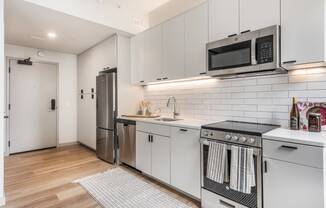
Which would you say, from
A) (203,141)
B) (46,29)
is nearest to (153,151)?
(203,141)

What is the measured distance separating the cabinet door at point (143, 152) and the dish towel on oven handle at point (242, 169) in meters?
1.34

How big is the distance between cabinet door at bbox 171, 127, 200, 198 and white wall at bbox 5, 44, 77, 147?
3.73 metres

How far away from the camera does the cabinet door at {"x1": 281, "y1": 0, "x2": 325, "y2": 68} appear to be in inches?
62.9

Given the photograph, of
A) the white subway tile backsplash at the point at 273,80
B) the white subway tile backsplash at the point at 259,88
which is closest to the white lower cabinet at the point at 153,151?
the white subway tile backsplash at the point at 259,88

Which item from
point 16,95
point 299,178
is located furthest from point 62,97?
point 299,178

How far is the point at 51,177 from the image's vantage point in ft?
9.64

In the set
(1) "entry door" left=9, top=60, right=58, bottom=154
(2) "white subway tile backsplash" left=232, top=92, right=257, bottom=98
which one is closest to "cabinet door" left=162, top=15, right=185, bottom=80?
(2) "white subway tile backsplash" left=232, top=92, right=257, bottom=98

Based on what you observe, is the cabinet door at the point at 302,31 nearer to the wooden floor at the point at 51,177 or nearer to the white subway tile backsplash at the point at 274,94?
the white subway tile backsplash at the point at 274,94

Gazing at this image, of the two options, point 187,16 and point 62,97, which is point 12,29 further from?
point 187,16

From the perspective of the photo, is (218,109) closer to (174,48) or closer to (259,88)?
(259,88)

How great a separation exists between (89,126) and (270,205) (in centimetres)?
396

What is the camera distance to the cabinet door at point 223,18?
2.13m

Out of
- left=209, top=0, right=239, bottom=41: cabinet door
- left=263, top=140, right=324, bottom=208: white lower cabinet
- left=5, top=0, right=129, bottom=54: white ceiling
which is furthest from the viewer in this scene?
left=5, top=0, right=129, bottom=54: white ceiling

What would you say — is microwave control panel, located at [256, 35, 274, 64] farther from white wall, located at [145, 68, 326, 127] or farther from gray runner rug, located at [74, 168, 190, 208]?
gray runner rug, located at [74, 168, 190, 208]
